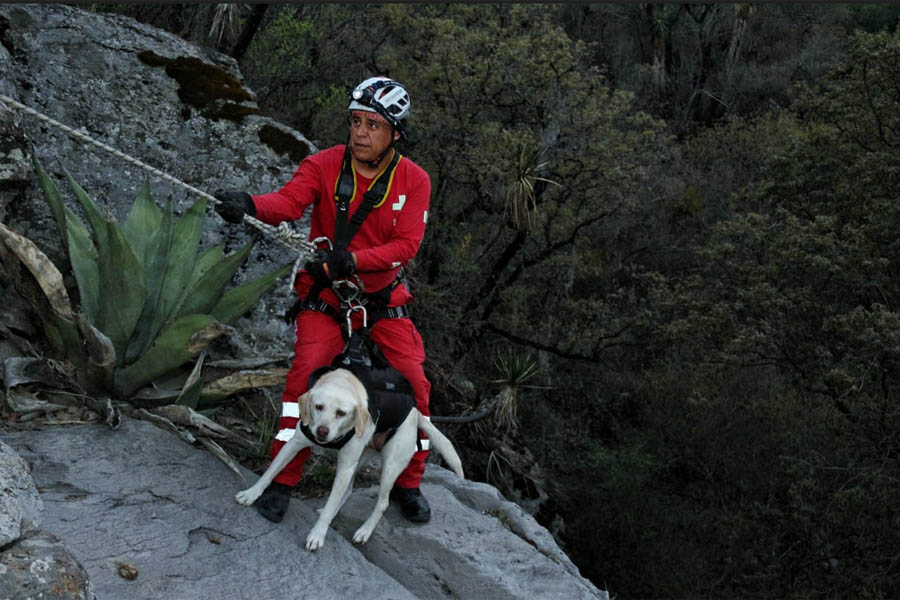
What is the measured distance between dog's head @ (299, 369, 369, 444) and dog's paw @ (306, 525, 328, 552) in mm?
443

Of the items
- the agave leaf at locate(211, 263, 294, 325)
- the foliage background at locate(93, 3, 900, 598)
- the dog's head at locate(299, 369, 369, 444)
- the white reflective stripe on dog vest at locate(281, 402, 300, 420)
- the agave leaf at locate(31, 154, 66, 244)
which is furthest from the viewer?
the foliage background at locate(93, 3, 900, 598)

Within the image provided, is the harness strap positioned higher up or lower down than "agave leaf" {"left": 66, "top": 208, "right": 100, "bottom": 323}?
higher up

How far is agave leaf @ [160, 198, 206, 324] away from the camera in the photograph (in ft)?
17.2

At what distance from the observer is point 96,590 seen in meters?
3.48

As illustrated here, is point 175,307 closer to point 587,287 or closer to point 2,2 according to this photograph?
point 2,2

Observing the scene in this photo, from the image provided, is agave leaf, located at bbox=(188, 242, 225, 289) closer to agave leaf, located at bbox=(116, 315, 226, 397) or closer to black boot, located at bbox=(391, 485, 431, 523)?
agave leaf, located at bbox=(116, 315, 226, 397)

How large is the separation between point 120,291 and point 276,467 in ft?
4.47

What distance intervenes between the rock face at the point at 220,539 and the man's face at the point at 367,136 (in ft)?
5.50

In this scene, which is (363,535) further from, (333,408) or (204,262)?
(204,262)

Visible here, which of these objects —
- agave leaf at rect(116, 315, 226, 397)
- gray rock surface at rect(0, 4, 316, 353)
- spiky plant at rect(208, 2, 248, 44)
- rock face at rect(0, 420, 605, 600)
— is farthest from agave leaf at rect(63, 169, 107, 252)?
spiky plant at rect(208, 2, 248, 44)

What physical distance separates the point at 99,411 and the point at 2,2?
158 inches

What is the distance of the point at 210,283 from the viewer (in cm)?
528

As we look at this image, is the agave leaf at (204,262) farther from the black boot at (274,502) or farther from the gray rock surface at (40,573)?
the gray rock surface at (40,573)

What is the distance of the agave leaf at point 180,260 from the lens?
17.2 ft
